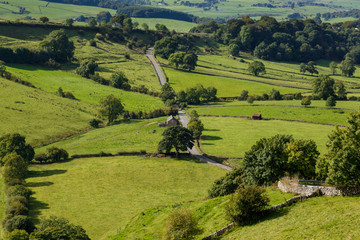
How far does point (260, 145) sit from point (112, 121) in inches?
3249

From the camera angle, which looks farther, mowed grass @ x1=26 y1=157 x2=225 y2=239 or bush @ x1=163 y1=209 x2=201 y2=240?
mowed grass @ x1=26 y1=157 x2=225 y2=239

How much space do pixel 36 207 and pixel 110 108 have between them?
64263mm

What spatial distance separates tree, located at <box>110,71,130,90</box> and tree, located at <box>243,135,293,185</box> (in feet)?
383

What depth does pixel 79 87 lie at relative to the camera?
168 metres

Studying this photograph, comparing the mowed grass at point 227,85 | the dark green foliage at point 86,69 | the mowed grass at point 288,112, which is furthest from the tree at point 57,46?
the mowed grass at point 288,112

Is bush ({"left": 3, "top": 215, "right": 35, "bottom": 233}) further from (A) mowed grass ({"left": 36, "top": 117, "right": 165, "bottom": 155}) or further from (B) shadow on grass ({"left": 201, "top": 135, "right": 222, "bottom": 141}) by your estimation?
(B) shadow on grass ({"left": 201, "top": 135, "right": 222, "bottom": 141})

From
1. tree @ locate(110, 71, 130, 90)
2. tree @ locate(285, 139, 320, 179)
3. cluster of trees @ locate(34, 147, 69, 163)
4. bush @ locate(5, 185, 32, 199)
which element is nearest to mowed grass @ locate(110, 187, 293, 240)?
tree @ locate(285, 139, 320, 179)

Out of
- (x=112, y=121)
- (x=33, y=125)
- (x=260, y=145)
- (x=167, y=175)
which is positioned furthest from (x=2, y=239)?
(x=112, y=121)

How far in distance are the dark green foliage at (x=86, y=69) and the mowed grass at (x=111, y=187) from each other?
8756 cm

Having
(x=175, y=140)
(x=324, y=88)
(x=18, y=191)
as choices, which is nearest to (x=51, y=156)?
(x=18, y=191)

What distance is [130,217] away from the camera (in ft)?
241

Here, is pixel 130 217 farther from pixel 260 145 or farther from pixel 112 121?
pixel 112 121

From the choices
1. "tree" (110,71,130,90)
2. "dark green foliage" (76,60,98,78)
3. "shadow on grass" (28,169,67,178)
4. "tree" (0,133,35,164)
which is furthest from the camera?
"dark green foliage" (76,60,98,78)

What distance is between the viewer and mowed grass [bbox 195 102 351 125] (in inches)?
5260
